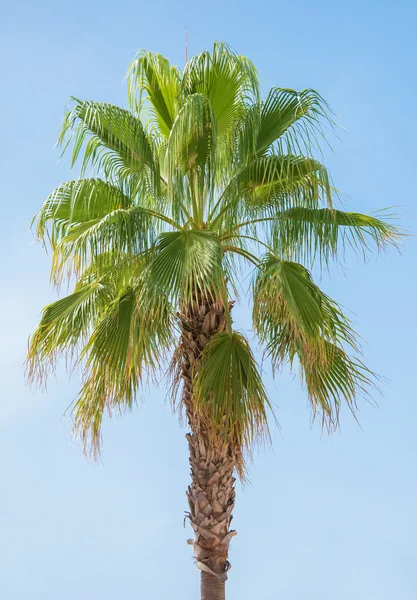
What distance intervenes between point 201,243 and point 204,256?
180 mm

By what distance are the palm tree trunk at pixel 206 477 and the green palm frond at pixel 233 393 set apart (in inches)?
10.3

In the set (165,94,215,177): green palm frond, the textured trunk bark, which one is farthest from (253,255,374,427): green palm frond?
the textured trunk bark

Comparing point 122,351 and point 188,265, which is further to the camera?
point 122,351

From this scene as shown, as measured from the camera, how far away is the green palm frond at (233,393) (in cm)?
650

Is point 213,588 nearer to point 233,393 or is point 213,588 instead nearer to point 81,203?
point 233,393

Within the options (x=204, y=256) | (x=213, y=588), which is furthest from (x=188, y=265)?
(x=213, y=588)

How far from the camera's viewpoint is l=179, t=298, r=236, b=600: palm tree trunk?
22.5ft

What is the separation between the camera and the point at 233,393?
648 centimetres

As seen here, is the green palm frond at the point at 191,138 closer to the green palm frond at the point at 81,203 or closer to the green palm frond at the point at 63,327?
the green palm frond at the point at 81,203

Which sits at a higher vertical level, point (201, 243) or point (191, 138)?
point (191, 138)

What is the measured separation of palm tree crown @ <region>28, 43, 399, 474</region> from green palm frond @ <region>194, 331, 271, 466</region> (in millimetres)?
10

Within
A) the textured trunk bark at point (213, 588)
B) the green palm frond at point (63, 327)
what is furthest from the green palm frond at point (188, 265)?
the textured trunk bark at point (213, 588)

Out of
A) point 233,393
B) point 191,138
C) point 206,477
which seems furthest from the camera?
point 206,477

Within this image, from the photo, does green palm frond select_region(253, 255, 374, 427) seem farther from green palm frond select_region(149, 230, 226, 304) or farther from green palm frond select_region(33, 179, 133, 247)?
green palm frond select_region(33, 179, 133, 247)
